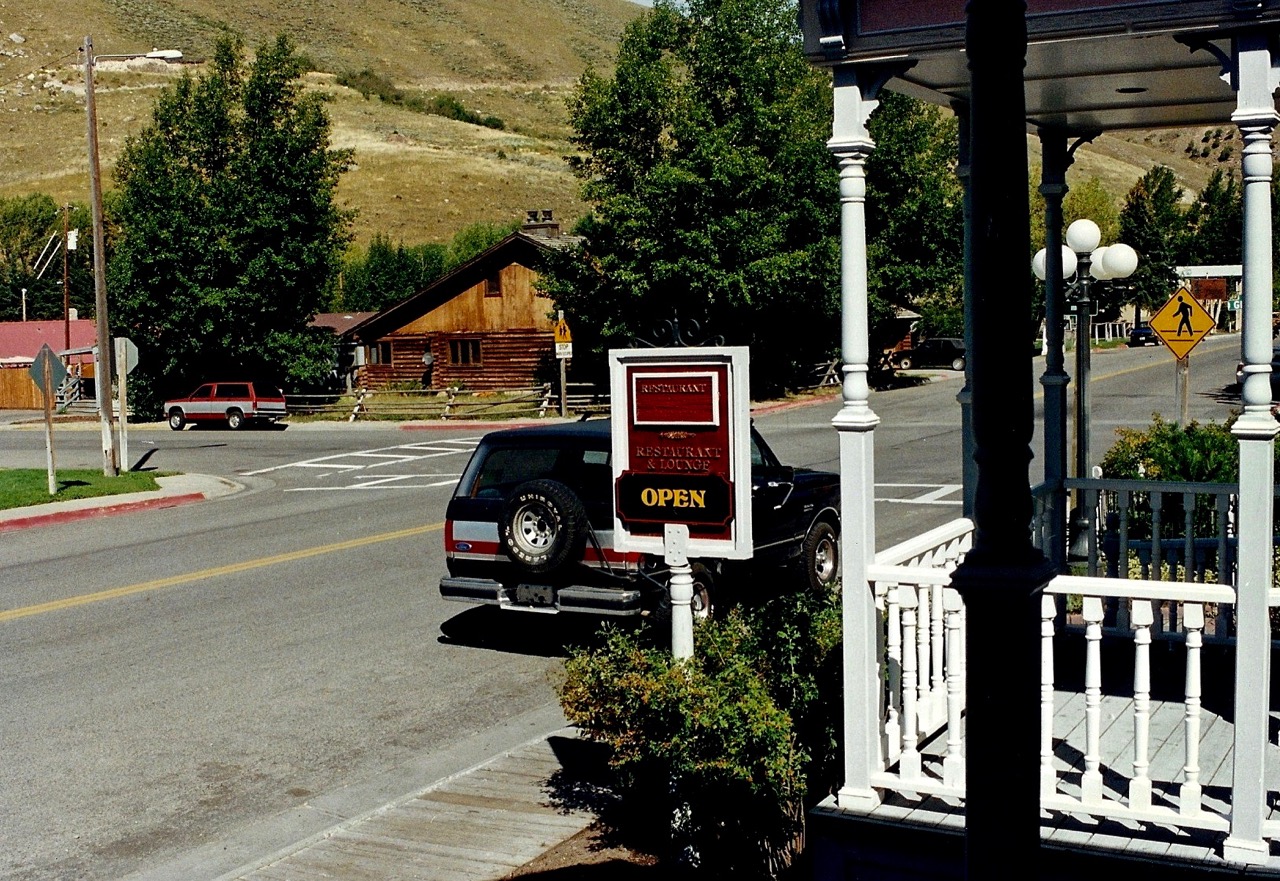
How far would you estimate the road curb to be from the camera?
2172cm

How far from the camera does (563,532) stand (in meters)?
10.9

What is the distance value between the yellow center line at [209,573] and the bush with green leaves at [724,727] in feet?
30.4

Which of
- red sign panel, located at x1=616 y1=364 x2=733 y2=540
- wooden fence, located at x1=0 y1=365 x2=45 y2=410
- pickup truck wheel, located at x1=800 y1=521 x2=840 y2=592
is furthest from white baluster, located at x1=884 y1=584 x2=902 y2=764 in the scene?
wooden fence, located at x1=0 y1=365 x2=45 y2=410

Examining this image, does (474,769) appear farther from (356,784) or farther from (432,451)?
(432,451)

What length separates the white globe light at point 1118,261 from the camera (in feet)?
58.0

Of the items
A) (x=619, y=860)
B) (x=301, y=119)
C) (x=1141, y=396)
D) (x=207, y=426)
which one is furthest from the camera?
(x=301, y=119)

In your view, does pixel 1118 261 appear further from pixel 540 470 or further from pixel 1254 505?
pixel 1254 505

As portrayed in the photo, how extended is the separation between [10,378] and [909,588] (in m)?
65.7

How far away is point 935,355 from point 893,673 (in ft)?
189

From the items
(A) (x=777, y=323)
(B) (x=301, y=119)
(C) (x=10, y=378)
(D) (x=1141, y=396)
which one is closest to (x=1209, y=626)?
(D) (x=1141, y=396)

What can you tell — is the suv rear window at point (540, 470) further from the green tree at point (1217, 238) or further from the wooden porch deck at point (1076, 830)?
the green tree at point (1217, 238)

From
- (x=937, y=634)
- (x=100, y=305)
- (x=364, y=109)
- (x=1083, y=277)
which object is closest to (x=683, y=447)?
(x=937, y=634)

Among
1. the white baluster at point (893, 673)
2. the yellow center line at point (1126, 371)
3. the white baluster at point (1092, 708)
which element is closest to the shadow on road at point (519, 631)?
the white baluster at point (893, 673)

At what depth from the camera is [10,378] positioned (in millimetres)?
64125
